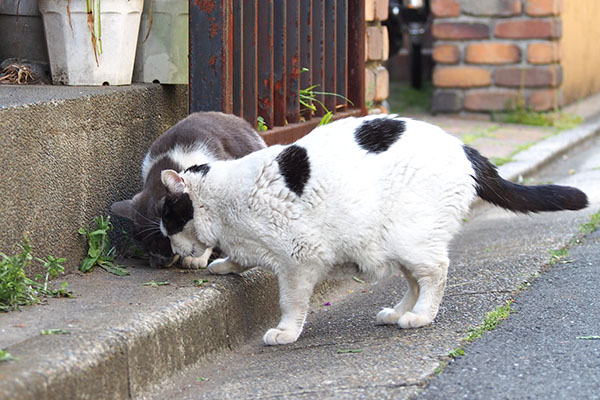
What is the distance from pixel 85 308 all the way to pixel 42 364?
0.61m

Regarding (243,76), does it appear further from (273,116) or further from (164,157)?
(164,157)

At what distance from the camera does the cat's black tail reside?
3449mm

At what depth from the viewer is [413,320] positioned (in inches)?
133

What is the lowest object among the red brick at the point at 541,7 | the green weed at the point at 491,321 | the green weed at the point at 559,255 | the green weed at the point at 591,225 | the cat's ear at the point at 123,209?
the green weed at the point at 591,225

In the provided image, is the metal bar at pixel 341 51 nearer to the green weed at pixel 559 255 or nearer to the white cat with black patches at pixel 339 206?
the green weed at pixel 559 255

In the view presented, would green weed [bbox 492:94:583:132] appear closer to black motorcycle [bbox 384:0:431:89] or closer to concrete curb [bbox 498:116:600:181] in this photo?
concrete curb [bbox 498:116:600:181]

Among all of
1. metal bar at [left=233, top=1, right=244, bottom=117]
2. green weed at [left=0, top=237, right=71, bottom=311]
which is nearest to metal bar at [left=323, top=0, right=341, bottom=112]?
metal bar at [left=233, top=1, right=244, bottom=117]

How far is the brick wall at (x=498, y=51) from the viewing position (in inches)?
350

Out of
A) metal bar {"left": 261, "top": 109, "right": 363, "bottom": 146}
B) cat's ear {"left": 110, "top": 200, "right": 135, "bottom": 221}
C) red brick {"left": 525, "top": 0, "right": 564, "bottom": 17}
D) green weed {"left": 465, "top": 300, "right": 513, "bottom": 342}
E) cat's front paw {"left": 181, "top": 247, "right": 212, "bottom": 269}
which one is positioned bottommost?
green weed {"left": 465, "top": 300, "right": 513, "bottom": 342}

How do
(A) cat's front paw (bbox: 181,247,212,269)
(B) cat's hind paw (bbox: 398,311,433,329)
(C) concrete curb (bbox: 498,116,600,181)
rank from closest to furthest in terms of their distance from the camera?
A: (B) cat's hind paw (bbox: 398,311,433,329)
(A) cat's front paw (bbox: 181,247,212,269)
(C) concrete curb (bbox: 498,116,600,181)

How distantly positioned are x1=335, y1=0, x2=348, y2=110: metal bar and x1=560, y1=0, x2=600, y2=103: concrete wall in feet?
14.6

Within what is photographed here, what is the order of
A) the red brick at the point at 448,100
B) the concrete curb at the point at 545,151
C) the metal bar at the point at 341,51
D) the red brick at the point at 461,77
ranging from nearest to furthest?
the metal bar at the point at 341,51
the concrete curb at the point at 545,151
the red brick at the point at 461,77
the red brick at the point at 448,100

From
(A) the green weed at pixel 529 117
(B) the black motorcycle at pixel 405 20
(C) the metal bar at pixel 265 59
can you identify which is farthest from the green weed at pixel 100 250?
(B) the black motorcycle at pixel 405 20

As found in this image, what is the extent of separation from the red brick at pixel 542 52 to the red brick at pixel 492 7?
1.24ft
